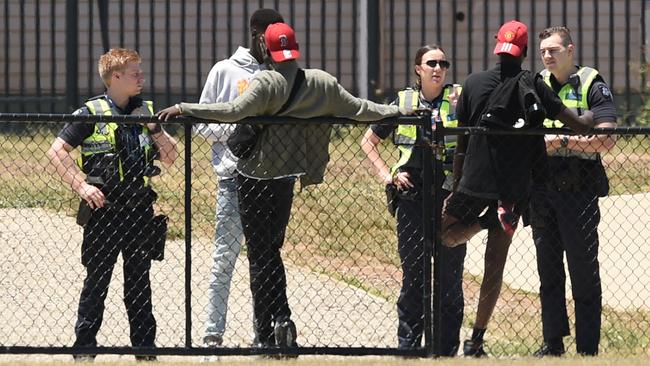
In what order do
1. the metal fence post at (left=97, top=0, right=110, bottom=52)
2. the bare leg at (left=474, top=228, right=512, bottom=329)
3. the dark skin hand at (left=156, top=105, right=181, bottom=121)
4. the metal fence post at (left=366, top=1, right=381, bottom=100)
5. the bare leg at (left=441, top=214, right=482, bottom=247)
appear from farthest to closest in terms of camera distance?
the metal fence post at (left=97, top=0, right=110, bottom=52), the metal fence post at (left=366, top=1, right=381, bottom=100), the bare leg at (left=474, top=228, right=512, bottom=329), the bare leg at (left=441, top=214, right=482, bottom=247), the dark skin hand at (left=156, top=105, right=181, bottom=121)

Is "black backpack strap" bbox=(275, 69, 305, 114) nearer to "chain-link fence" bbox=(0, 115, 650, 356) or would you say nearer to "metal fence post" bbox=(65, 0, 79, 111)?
"chain-link fence" bbox=(0, 115, 650, 356)

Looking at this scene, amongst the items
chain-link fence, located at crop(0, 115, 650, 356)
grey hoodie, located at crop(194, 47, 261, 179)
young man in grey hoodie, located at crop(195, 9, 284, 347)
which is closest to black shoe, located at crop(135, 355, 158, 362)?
chain-link fence, located at crop(0, 115, 650, 356)

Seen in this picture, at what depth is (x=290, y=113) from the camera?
751 centimetres

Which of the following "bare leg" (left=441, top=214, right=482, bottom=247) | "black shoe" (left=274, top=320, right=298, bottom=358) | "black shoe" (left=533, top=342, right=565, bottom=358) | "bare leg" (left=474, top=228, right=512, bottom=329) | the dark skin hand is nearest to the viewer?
the dark skin hand

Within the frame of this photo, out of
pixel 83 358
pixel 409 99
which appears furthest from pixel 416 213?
pixel 83 358

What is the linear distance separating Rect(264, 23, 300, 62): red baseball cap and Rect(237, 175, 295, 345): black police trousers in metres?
0.60

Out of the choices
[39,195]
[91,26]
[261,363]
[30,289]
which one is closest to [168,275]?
[30,289]

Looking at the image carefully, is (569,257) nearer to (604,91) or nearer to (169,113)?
(604,91)

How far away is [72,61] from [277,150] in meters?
10.4

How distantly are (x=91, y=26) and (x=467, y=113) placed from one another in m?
10.5

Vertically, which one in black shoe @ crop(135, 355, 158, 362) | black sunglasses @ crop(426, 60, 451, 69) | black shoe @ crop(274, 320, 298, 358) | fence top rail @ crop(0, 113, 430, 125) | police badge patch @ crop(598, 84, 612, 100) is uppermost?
black sunglasses @ crop(426, 60, 451, 69)

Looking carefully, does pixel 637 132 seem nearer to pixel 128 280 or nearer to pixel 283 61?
pixel 283 61

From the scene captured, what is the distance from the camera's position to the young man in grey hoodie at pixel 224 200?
8109mm

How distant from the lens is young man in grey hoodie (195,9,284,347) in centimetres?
811
